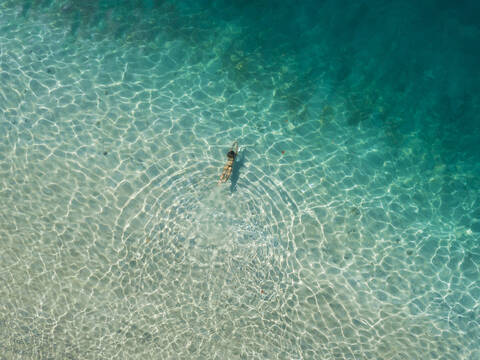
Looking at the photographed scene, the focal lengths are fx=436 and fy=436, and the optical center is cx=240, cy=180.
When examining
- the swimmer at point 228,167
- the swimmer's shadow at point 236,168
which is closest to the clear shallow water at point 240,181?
the swimmer's shadow at point 236,168

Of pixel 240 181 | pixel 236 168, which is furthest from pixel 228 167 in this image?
pixel 240 181

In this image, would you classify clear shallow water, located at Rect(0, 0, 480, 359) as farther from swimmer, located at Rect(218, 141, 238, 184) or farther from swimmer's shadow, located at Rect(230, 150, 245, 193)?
swimmer, located at Rect(218, 141, 238, 184)

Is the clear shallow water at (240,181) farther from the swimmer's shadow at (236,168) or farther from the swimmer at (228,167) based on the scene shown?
the swimmer at (228,167)

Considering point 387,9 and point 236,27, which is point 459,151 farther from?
point 236,27

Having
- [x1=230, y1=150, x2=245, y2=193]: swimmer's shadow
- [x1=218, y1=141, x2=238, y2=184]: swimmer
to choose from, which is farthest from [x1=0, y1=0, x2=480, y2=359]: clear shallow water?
[x1=218, y1=141, x2=238, y2=184]: swimmer

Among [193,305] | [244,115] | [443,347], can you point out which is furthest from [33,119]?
[443,347]
